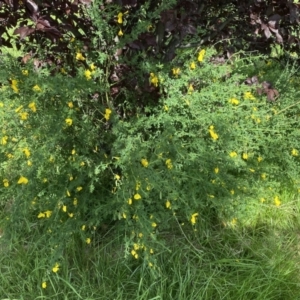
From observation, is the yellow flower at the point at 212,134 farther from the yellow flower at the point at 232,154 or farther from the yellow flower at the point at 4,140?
the yellow flower at the point at 4,140

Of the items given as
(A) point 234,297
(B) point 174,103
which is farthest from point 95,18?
(A) point 234,297

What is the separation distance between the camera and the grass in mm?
1886

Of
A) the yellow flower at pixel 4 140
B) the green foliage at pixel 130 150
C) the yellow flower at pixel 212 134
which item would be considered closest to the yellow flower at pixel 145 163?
the green foliage at pixel 130 150

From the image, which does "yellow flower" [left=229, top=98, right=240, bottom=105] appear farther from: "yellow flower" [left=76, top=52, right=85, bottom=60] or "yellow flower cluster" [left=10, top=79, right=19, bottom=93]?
"yellow flower cluster" [left=10, top=79, right=19, bottom=93]

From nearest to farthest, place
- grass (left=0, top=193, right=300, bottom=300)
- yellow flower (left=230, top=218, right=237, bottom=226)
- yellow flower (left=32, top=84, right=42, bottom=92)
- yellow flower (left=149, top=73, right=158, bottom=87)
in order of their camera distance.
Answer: yellow flower (left=32, top=84, right=42, bottom=92) → grass (left=0, top=193, right=300, bottom=300) → yellow flower (left=149, top=73, right=158, bottom=87) → yellow flower (left=230, top=218, right=237, bottom=226)

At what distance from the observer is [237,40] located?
263 cm

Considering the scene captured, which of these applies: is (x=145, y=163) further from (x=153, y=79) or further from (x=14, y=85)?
(x=14, y=85)

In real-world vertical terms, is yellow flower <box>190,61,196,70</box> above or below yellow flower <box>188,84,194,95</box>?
above

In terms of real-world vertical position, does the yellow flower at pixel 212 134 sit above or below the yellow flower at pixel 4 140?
above

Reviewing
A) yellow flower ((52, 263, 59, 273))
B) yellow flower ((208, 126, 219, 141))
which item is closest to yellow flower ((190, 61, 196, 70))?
yellow flower ((208, 126, 219, 141))

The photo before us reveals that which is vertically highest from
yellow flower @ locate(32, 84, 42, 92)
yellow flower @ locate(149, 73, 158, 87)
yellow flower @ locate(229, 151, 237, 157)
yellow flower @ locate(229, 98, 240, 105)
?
yellow flower @ locate(149, 73, 158, 87)

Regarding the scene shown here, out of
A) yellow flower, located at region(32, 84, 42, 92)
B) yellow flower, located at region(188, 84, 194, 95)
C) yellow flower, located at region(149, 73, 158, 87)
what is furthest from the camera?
yellow flower, located at region(188, 84, 194, 95)

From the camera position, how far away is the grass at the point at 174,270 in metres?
1.89

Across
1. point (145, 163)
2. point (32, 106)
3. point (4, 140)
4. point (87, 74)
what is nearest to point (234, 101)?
point (145, 163)
